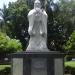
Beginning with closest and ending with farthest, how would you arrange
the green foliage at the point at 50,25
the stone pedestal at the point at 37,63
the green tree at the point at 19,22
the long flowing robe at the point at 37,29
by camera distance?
the stone pedestal at the point at 37,63 → the long flowing robe at the point at 37,29 → the green foliage at the point at 50,25 → the green tree at the point at 19,22

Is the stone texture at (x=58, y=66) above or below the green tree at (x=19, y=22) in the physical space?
below

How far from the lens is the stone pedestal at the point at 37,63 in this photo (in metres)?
14.6

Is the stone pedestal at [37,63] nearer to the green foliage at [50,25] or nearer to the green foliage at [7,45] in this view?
the green foliage at [7,45]

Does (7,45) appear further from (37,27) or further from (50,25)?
(37,27)

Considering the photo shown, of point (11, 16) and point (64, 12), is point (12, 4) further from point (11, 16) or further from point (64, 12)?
point (64, 12)

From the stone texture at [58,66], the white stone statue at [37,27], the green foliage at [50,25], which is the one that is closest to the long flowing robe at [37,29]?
the white stone statue at [37,27]

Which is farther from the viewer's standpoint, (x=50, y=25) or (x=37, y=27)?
(x=50, y=25)

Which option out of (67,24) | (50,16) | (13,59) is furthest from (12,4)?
(13,59)

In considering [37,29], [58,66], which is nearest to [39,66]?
[58,66]

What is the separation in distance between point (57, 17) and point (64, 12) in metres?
2.22

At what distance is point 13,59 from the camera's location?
48.7 feet

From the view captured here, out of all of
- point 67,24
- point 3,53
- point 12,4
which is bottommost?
point 3,53

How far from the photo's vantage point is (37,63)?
48.2ft

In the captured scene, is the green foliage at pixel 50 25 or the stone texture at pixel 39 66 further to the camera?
the green foliage at pixel 50 25
